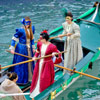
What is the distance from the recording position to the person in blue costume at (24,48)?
7.11 m

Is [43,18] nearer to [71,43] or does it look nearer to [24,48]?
[71,43]

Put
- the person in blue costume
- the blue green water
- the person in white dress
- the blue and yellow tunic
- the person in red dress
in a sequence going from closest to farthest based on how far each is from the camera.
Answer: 1. the person in red dress
2. the person in blue costume
3. the blue and yellow tunic
4. the person in white dress
5. the blue green water

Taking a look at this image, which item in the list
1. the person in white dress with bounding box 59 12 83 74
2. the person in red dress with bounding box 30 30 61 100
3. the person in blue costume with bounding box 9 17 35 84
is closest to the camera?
the person in red dress with bounding box 30 30 61 100

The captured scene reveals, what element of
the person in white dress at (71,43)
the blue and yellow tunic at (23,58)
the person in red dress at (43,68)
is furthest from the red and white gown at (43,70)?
the person in white dress at (71,43)

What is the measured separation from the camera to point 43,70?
6.63 metres

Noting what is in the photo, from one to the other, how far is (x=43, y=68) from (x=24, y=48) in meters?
0.99

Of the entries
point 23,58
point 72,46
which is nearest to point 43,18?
point 72,46

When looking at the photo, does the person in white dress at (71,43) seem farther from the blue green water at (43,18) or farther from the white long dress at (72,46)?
the blue green water at (43,18)

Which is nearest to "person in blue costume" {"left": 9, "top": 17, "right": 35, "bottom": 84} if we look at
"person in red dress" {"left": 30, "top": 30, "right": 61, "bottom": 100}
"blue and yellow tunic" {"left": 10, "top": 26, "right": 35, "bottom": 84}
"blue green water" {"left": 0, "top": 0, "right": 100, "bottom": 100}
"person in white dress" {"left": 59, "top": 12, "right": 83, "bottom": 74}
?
"blue and yellow tunic" {"left": 10, "top": 26, "right": 35, "bottom": 84}

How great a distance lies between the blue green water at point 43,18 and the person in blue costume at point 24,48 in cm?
132

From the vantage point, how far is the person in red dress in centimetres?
646

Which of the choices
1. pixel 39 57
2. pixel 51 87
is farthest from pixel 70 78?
→ pixel 39 57

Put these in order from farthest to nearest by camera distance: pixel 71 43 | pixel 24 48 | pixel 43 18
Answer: pixel 43 18, pixel 71 43, pixel 24 48

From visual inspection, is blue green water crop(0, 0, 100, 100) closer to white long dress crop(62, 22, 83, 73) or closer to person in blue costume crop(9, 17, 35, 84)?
white long dress crop(62, 22, 83, 73)
